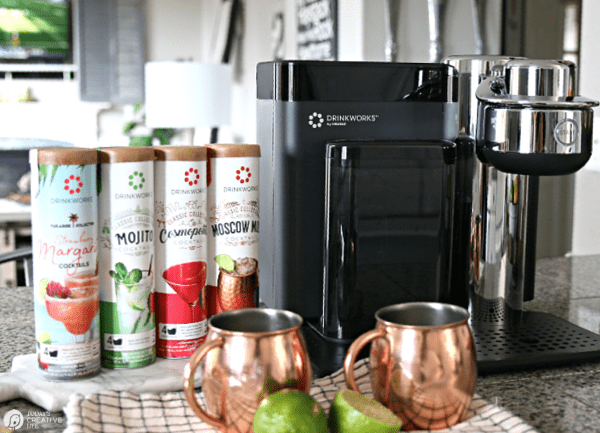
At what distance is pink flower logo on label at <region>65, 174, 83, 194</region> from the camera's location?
2.01 ft

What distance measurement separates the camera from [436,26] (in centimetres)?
238

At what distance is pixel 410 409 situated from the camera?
53cm

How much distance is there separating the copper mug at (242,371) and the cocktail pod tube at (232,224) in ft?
0.67

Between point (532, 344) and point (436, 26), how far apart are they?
6.06 ft

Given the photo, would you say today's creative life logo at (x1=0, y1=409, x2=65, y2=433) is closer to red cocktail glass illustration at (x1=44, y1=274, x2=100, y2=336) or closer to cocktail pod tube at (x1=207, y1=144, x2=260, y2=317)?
red cocktail glass illustration at (x1=44, y1=274, x2=100, y2=336)

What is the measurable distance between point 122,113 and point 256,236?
436cm

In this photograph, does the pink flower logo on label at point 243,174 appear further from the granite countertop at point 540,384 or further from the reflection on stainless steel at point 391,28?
the reflection on stainless steel at point 391,28

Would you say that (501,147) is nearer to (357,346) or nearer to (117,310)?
(357,346)

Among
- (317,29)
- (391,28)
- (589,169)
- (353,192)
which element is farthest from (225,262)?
(317,29)

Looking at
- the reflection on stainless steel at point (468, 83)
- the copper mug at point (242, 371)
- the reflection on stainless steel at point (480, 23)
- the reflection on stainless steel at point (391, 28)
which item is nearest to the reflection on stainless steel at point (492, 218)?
the reflection on stainless steel at point (468, 83)

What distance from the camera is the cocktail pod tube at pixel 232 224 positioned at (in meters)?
Answer: 0.71

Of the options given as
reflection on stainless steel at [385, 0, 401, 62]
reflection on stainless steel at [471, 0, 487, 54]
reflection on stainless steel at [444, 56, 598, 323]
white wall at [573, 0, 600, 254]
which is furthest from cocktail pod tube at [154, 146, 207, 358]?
reflection on stainless steel at [471, 0, 487, 54]

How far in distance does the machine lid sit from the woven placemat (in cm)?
37

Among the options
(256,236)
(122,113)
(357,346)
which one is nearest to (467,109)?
(256,236)
